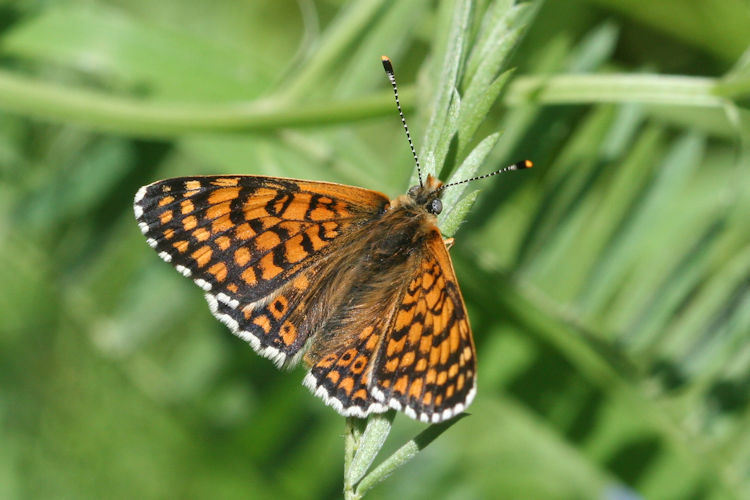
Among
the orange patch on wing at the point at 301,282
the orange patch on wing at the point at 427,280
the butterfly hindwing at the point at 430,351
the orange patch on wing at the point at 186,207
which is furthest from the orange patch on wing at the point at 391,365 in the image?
the orange patch on wing at the point at 186,207

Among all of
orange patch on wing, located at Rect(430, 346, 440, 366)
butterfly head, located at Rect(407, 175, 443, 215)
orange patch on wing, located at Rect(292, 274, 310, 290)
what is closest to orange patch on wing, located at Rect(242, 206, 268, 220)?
orange patch on wing, located at Rect(292, 274, 310, 290)

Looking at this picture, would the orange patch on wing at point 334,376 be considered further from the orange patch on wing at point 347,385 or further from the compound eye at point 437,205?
the compound eye at point 437,205

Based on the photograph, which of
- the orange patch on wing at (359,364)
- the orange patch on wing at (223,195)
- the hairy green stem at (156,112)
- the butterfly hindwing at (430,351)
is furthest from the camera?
the hairy green stem at (156,112)

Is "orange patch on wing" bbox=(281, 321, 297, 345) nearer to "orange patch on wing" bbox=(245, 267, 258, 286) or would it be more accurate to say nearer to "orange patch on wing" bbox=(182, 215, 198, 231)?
"orange patch on wing" bbox=(245, 267, 258, 286)

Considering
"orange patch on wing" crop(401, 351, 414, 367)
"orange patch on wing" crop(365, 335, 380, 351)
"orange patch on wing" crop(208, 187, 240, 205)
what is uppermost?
"orange patch on wing" crop(208, 187, 240, 205)

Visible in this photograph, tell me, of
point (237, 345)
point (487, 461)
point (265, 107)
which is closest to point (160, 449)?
point (237, 345)

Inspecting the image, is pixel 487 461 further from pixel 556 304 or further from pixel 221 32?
pixel 221 32
